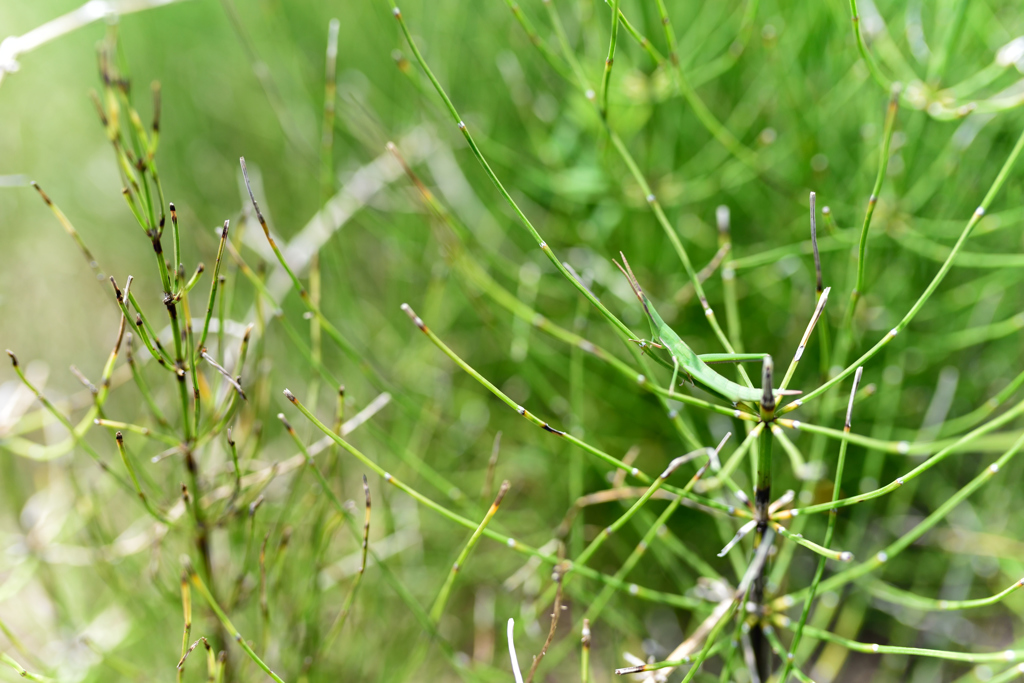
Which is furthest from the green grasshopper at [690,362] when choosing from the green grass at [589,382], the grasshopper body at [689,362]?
the green grass at [589,382]

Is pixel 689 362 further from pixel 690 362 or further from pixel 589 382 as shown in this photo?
pixel 589 382

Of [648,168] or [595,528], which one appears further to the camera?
[595,528]

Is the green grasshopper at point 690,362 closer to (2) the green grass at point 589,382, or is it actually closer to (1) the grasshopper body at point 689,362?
(1) the grasshopper body at point 689,362

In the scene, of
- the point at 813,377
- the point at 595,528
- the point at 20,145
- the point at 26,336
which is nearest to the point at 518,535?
the point at 595,528

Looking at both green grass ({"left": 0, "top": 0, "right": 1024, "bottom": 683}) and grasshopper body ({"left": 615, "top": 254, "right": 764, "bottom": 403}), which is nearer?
grasshopper body ({"left": 615, "top": 254, "right": 764, "bottom": 403})

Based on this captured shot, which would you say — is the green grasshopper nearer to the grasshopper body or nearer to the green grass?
the grasshopper body

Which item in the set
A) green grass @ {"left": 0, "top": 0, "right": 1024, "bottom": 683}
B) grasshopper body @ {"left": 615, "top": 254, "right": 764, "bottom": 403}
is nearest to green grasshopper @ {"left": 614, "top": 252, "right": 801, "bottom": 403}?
grasshopper body @ {"left": 615, "top": 254, "right": 764, "bottom": 403}

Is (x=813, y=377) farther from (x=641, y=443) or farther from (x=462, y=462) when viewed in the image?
(x=462, y=462)

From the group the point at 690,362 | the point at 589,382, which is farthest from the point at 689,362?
the point at 589,382

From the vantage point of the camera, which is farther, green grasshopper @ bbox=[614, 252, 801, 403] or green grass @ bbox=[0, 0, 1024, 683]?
green grass @ bbox=[0, 0, 1024, 683]
